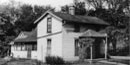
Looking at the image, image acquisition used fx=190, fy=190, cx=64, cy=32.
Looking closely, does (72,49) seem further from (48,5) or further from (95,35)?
(48,5)

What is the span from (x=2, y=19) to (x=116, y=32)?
3131 cm

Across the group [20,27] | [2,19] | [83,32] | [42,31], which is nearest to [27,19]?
[20,27]

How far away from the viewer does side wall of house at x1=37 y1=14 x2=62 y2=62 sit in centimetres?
2051

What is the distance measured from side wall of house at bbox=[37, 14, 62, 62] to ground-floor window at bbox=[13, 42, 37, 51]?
6.25 m

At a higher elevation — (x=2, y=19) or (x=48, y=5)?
(x=48, y=5)

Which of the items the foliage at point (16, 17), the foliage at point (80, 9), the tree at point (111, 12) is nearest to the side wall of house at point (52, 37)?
the tree at point (111, 12)

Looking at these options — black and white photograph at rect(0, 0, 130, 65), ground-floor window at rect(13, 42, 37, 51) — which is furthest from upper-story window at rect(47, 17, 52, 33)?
ground-floor window at rect(13, 42, 37, 51)

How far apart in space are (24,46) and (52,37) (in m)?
12.7

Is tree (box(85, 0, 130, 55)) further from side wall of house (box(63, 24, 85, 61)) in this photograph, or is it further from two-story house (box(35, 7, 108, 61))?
side wall of house (box(63, 24, 85, 61))

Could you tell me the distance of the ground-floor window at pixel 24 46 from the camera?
31.4 metres

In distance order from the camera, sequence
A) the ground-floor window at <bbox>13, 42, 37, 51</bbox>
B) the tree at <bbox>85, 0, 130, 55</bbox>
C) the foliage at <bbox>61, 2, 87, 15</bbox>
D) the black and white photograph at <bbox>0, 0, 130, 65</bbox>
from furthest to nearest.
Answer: the foliage at <bbox>61, 2, 87, 15</bbox>
the tree at <bbox>85, 0, 130, 55</bbox>
the ground-floor window at <bbox>13, 42, 37, 51</bbox>
the black and white photograph at <bbox>0, 0, 130, 65</bbox>

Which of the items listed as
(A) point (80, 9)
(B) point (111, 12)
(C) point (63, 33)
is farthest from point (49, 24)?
(A) point (80, 9)

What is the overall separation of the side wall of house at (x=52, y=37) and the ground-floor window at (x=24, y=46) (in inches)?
246

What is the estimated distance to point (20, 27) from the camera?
5291cm
